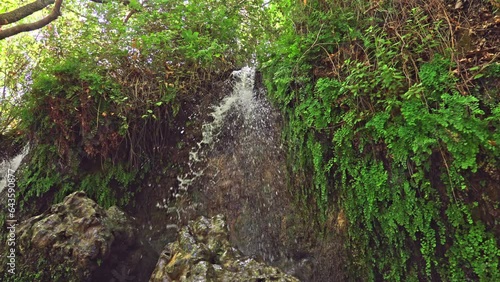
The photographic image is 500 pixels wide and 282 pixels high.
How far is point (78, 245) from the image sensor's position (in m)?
3.56

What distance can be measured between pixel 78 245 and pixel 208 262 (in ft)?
6.04

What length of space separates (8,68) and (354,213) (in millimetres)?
7768

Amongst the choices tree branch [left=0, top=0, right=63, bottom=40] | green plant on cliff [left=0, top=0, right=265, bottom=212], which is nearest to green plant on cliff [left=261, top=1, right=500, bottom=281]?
green plant on cliff [left=0, top=0, right=265, bottom=212]

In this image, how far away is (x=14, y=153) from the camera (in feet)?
19.3

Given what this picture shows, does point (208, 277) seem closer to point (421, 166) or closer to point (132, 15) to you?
point (421, 166)

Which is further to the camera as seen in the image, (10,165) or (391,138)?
(10,165)

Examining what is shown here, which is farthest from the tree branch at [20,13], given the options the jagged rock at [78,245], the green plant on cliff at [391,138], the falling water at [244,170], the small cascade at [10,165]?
the green plant on cliff at [391,138]

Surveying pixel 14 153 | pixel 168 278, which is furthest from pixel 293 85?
pixel 14 153

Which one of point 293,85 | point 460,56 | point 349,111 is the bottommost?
point 349,111

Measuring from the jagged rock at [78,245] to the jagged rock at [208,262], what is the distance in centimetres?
112

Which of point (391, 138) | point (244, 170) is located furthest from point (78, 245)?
point (391, 138)

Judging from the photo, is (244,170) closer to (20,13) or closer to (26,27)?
(26,27)

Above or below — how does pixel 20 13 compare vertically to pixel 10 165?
above

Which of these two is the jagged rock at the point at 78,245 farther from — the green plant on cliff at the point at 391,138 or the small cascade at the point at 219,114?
the green plant on cliff at the point at 391,138
